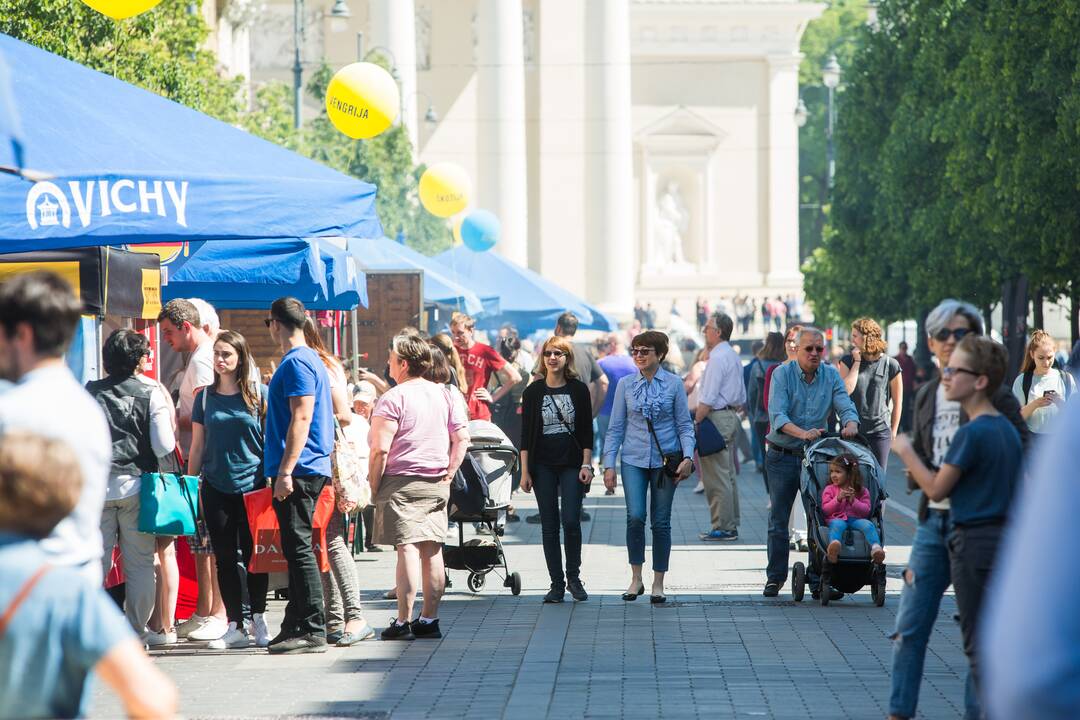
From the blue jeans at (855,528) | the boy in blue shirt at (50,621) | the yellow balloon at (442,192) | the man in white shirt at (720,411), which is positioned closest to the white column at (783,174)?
the yellow balloon at (442,192)

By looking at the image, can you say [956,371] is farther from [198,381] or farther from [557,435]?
[557,435]

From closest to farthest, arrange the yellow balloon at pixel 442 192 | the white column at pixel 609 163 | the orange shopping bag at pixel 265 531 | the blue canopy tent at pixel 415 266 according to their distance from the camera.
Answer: the orange shopping bag at pixel 265 531
the blue canopy tent at pixel 415 266
the yellow balloon at pixel 442 192
the white column at pixel 609 163

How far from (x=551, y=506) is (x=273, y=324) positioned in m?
2.81

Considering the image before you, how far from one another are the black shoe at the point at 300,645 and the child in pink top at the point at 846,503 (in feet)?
10.8

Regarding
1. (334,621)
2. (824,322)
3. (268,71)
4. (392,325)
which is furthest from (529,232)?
(334,621)

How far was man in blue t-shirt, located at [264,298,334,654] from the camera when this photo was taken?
904 centimetres

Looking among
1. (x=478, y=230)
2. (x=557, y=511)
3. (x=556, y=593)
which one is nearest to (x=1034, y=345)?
(x=557, y=511)

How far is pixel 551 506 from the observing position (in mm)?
11406

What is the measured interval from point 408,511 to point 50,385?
18.0 ft

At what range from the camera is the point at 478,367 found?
16.7 meters

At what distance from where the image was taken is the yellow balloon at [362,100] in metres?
15.3

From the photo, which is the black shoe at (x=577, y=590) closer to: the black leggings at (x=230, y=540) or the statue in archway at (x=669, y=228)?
the black leggings at (x=230, y=540)

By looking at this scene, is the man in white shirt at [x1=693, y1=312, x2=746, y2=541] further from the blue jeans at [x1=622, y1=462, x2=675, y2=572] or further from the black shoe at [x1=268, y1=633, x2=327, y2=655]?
the black shoe at [x1=268, y1=633, x2=327, y2=655]

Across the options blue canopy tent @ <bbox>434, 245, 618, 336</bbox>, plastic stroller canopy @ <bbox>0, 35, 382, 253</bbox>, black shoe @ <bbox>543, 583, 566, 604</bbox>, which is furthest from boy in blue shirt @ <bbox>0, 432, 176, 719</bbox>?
blue canopy tent @ <bbox>434, 245, 618, 336</bbox>
